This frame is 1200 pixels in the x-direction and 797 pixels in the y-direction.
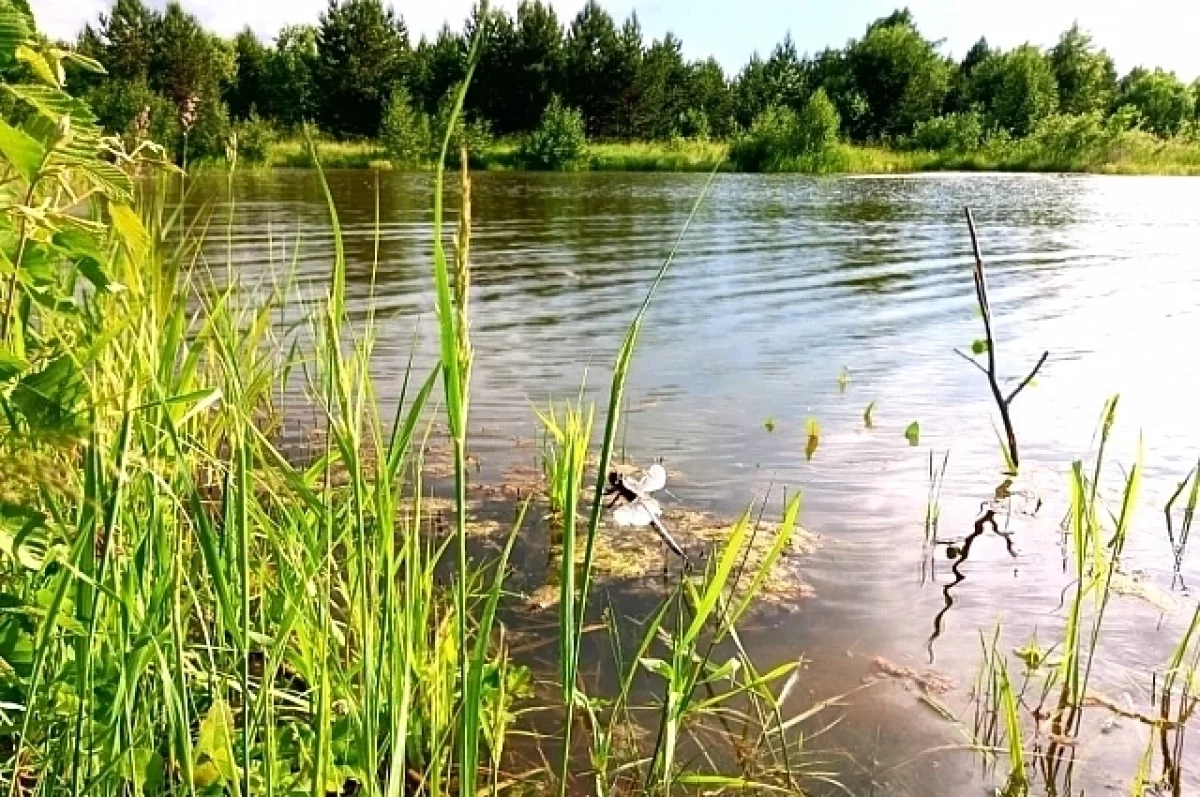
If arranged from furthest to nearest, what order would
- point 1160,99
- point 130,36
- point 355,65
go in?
1. point 1160,99
2. point 355,65
3. point 130,36

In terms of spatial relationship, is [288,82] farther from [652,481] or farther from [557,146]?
[652,481]

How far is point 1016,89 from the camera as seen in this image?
42.8 m

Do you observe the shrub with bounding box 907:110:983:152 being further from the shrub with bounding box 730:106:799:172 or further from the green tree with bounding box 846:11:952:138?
the green tree with bounding box 846:11:952:138

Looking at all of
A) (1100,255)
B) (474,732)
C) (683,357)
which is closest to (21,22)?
(474,732)

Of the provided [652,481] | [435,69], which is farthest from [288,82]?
[652,481]

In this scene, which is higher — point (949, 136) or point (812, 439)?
point (949, 136)

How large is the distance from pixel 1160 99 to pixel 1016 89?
807 centimetres

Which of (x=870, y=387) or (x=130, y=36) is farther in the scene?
(x=130, y=36)

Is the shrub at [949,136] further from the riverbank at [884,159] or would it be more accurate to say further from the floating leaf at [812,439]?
the floating leaf at [812,439]

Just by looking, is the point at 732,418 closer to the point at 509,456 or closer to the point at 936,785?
the point at 509,456

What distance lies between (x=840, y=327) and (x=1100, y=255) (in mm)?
4852

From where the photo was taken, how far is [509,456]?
3365mm

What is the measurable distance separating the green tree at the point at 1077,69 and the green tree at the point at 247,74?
4121 centimetres

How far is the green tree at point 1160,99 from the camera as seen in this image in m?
43.1
